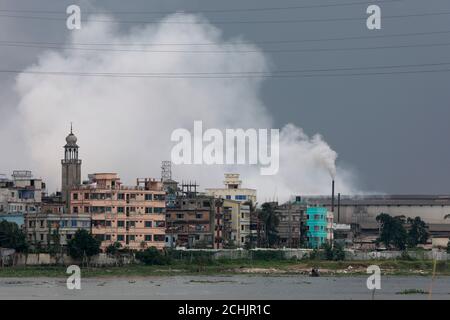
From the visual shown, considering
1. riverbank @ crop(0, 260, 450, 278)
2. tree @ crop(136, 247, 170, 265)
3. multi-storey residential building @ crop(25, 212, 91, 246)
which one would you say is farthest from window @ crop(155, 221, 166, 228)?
multi-storey residential building @ crop(25, 212, 91, 246)

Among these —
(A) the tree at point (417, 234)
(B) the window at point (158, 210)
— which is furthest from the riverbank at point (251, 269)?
(A) the tree at point (417, 234)

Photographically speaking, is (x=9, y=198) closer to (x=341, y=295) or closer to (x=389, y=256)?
(x=389, y=256)

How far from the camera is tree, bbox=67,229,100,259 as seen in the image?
389 feet

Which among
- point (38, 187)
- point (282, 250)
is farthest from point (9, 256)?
point (282, 250)

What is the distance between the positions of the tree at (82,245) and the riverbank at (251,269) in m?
2.21

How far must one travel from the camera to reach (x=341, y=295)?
8881 cm

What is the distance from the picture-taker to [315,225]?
500 feet

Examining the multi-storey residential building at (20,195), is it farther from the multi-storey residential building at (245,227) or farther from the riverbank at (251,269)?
the multi-storey residential building at (245,227)

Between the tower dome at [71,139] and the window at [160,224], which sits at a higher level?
the tower dome at [71,139]

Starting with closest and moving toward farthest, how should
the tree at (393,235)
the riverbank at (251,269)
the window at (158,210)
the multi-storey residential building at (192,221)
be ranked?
1. the riverbank at (251,269)
2. the window at (158,210)
3. the multi-storey residential building at (192,221)
4. the tree at (393,235)

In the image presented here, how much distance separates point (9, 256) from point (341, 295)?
38.8 meters

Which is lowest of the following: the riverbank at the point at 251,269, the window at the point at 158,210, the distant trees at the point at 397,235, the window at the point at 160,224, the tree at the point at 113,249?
the riverbank at the point at 251,269

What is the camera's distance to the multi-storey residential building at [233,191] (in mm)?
157875
